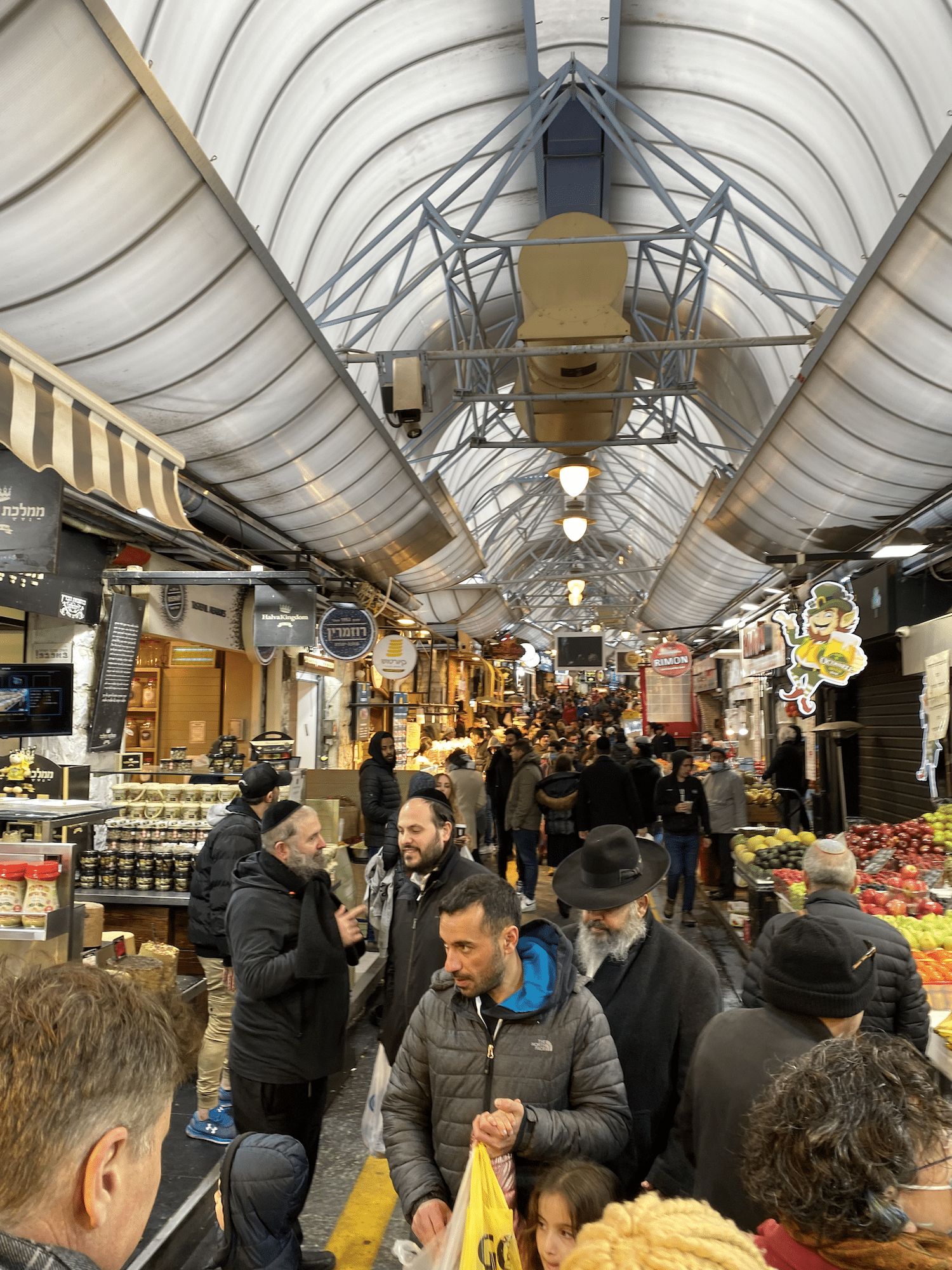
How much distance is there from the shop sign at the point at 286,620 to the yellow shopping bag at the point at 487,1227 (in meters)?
7.67

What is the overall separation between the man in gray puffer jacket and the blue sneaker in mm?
2586

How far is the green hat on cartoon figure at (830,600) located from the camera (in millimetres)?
7582

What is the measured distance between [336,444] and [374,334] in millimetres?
3560

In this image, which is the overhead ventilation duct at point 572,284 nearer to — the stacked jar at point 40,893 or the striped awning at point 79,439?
the striped awning at point 79,439

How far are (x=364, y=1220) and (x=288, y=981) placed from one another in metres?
1.32

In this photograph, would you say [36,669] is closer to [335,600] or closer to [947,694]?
[335,600]

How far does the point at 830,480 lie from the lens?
21.5ft

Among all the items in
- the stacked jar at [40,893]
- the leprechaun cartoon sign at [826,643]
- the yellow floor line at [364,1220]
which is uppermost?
the leprechaun cartoon sign at [826,643]

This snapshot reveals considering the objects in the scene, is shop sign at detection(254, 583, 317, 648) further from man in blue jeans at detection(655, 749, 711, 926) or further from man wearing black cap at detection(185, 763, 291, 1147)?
man wearing black cap at detection(185, 763, 291, 1147)

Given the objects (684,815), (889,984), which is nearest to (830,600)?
(684,815)

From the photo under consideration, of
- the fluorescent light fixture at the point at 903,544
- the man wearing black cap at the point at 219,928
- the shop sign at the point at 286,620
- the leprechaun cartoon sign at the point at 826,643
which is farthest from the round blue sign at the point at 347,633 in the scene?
the fluorescent light fixture at the point at 903,544

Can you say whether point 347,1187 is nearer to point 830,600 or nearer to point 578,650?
point 830,600

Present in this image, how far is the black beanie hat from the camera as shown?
2.28 m

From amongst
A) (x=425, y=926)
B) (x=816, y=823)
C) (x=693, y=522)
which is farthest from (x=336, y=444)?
(x=816, y=823)
